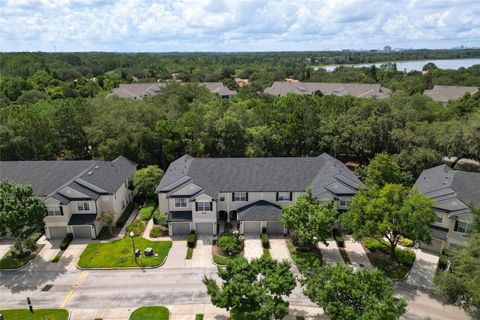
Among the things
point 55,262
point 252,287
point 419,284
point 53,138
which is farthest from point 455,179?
point 53,138

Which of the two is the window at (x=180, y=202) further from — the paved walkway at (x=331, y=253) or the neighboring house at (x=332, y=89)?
the neighboring house at (x=332, y=89)

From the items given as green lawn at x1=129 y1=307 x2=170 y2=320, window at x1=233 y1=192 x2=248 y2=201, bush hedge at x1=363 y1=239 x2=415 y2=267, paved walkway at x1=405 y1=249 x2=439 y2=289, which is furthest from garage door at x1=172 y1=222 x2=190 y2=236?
paved walkway at x1=405 y1=249 x2=439 y2=289

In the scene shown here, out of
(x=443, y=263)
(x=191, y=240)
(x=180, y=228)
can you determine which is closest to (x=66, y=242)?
(x=180, y=228)

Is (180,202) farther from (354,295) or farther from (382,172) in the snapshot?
(382,172)

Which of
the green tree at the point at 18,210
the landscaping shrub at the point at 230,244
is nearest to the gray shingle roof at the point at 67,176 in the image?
the green tree at the point at 18,210

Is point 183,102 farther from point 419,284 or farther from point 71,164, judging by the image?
point 419,284
